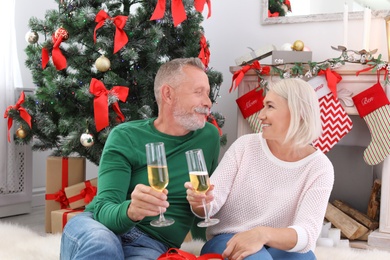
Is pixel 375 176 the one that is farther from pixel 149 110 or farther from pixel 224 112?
pixel 149 110

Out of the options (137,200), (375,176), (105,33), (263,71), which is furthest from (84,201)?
(375,176)

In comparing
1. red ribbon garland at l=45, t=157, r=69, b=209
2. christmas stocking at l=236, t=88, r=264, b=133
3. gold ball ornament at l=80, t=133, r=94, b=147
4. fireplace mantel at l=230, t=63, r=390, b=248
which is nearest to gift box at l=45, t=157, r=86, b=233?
red ribbon garland at l=45, t=157, r=69, b=209

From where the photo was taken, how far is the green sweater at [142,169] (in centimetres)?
182

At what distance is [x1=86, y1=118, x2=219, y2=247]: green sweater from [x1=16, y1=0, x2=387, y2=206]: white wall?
73.9 inches

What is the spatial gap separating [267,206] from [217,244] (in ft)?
0.71

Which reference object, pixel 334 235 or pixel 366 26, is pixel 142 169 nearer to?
pixel 334 235

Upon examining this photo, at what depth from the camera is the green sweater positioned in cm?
182

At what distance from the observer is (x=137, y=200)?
61.8 inches

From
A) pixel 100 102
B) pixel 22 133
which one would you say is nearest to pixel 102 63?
pixel 100 102

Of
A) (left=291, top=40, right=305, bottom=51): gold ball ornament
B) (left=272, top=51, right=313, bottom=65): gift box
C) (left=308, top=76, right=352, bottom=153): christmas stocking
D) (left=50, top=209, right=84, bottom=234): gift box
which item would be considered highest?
(left=291, top=40, right=305, bottom=51): gold ball ornament

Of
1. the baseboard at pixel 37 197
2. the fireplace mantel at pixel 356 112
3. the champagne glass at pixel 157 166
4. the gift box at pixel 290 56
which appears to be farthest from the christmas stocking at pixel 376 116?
the baseboard at pixel 37 197

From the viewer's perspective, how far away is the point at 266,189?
187 centimetres

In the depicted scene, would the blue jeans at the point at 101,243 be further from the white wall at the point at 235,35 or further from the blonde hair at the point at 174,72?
the white wall at the point at 235,35

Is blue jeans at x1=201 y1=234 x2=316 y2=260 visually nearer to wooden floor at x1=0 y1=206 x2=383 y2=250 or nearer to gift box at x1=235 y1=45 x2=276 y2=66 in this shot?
wooden floor at x1=0 y1=206 x2=383 y2=250
